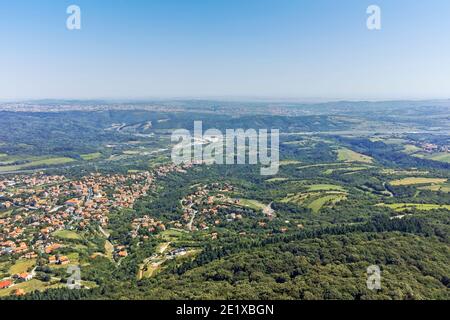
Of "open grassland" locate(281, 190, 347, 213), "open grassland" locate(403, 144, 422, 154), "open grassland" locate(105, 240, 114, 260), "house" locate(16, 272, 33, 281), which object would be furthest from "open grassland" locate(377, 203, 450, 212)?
"open grassland" locate(403, 144, 422, 154)

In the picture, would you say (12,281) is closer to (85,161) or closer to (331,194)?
(331,194)

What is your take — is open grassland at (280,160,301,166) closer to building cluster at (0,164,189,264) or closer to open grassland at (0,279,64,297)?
building cluster at (0,164,189,264)

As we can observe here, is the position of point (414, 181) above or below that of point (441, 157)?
below

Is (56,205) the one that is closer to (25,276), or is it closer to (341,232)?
(25,276)

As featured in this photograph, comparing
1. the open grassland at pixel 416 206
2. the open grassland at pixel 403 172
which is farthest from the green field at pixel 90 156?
the open grassland at pixel 416 206

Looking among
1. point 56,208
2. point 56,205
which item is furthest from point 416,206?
point 56,205

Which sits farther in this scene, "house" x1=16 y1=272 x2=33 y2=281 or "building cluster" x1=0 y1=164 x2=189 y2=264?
"building cluster" x1=0 y1=164 x2=189 y2=264

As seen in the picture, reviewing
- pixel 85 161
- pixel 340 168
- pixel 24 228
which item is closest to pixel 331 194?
pixel 340 168

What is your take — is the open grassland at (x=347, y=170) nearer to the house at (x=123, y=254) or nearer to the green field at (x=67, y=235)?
the house at (x=123, y=254)
